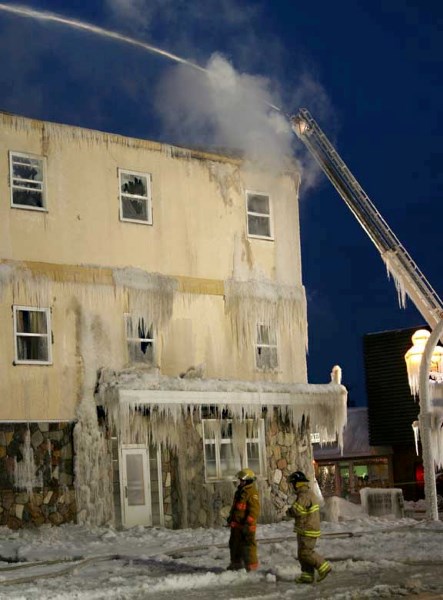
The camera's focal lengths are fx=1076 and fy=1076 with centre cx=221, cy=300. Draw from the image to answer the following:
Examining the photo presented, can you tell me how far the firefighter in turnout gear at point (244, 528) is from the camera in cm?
1570

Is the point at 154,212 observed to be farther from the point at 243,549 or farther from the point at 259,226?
the point at 243,549

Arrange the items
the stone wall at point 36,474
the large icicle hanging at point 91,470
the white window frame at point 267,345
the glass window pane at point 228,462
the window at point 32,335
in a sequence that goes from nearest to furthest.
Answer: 1. the stone wall at point 36,474
2. the large icicle hanging at point 91,470
3. the window at point 32,335
4. the glass window pane at point 228,462
5. the white window frame at point 267,345

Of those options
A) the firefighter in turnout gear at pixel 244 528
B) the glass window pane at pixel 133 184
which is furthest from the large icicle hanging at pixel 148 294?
the firefighter in turnout gear at pixel 244 528

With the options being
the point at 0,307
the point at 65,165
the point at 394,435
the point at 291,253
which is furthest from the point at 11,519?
the point at 394,435

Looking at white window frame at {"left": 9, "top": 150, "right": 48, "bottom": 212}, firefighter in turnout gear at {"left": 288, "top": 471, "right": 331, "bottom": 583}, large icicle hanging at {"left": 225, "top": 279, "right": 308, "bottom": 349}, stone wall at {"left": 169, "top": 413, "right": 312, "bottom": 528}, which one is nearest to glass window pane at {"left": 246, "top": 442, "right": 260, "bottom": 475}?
stone wall at {"left": 169, "top": 413, "right": 312, "bottom": 528}

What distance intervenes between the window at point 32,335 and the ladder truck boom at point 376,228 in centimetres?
839

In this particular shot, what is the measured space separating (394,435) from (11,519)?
2481cm

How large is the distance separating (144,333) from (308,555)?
1342 cm

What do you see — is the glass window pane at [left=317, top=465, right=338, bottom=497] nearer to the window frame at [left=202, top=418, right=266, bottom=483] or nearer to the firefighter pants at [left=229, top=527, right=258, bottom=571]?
the window frame at [left=202, top=418, right=266, bottom=483]

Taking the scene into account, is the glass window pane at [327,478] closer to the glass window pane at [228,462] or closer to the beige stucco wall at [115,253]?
the beige stucco wall at [115,253]

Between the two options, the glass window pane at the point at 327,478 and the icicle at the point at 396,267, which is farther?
the glass window pane at the point at 327,478

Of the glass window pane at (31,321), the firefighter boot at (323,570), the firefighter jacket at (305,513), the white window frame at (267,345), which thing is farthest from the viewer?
the white window frame at (267,345)

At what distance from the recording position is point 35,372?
25.4m

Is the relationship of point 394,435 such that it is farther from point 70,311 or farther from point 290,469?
point 70,311
